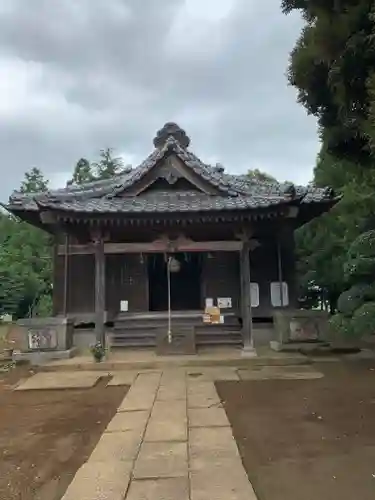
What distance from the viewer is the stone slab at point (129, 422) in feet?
17.8

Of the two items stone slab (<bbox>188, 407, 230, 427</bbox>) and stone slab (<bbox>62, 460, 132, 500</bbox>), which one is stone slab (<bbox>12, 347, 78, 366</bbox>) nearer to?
stone slab (<bbox>188, 407, 230, 427</bbox>)

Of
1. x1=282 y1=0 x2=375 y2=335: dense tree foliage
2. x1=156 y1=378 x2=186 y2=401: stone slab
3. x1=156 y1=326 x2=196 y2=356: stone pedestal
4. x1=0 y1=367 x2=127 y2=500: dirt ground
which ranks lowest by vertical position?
x1=0 y1=367 x2=127 y2=500: dirt ground

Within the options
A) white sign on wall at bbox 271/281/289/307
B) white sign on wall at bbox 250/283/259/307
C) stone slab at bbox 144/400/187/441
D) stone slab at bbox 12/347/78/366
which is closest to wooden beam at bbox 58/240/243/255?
white sign on wall at bbox 250/283/259/307

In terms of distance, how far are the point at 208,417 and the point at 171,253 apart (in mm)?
7081

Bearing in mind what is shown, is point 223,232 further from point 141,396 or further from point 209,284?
point 141,396

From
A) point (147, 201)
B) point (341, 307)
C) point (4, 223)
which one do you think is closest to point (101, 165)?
point (4, 223)

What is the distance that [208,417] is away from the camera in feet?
19.3

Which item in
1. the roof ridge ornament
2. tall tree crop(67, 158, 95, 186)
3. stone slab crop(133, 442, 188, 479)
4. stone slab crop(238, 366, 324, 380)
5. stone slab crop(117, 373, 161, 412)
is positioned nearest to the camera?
stone slab crop(133, 442, 188, 479)

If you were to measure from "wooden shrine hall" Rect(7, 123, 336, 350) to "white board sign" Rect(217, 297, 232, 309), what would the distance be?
0.09 ft

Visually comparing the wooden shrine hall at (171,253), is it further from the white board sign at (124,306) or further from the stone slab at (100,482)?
the stone slab at (100,482)

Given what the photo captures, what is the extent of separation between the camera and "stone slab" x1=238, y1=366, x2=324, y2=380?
8.55 m

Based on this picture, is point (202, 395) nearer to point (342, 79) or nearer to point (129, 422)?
point (129, 422)

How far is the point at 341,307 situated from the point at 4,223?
29.5 m

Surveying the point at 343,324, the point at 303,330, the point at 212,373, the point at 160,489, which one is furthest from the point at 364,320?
the point at 160,489
